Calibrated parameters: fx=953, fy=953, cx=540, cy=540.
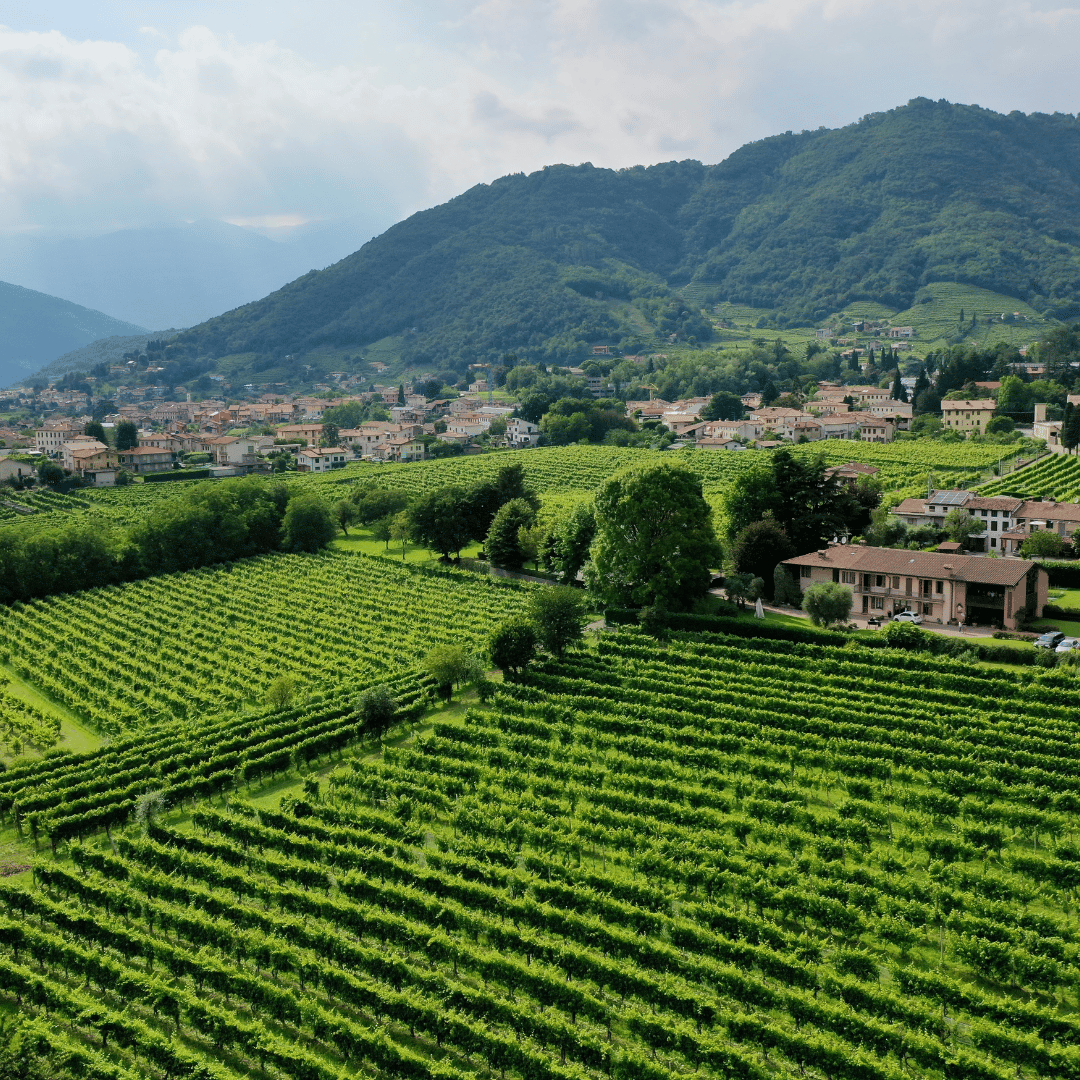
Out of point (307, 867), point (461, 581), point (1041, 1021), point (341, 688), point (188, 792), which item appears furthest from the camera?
point (461, 581)

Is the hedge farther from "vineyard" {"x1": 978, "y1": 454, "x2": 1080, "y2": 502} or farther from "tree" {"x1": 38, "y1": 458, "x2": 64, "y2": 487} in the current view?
"tree" {"x1": 38, "y1": 458, "x2": 64, "y2": 487}

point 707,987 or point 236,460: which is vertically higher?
point 236,460

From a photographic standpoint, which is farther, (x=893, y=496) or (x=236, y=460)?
(x=236, y=460)

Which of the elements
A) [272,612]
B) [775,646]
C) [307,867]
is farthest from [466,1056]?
[272,612]

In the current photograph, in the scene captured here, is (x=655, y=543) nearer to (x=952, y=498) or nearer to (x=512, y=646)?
(x=512, y=646)

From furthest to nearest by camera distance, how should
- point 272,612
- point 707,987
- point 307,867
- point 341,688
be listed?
point 272,612 → point 341,688 → point 307,867 → point 707,987

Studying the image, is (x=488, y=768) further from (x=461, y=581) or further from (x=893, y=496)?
(x=893, y=496)

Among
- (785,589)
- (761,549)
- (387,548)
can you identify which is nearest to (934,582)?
(785,589)
